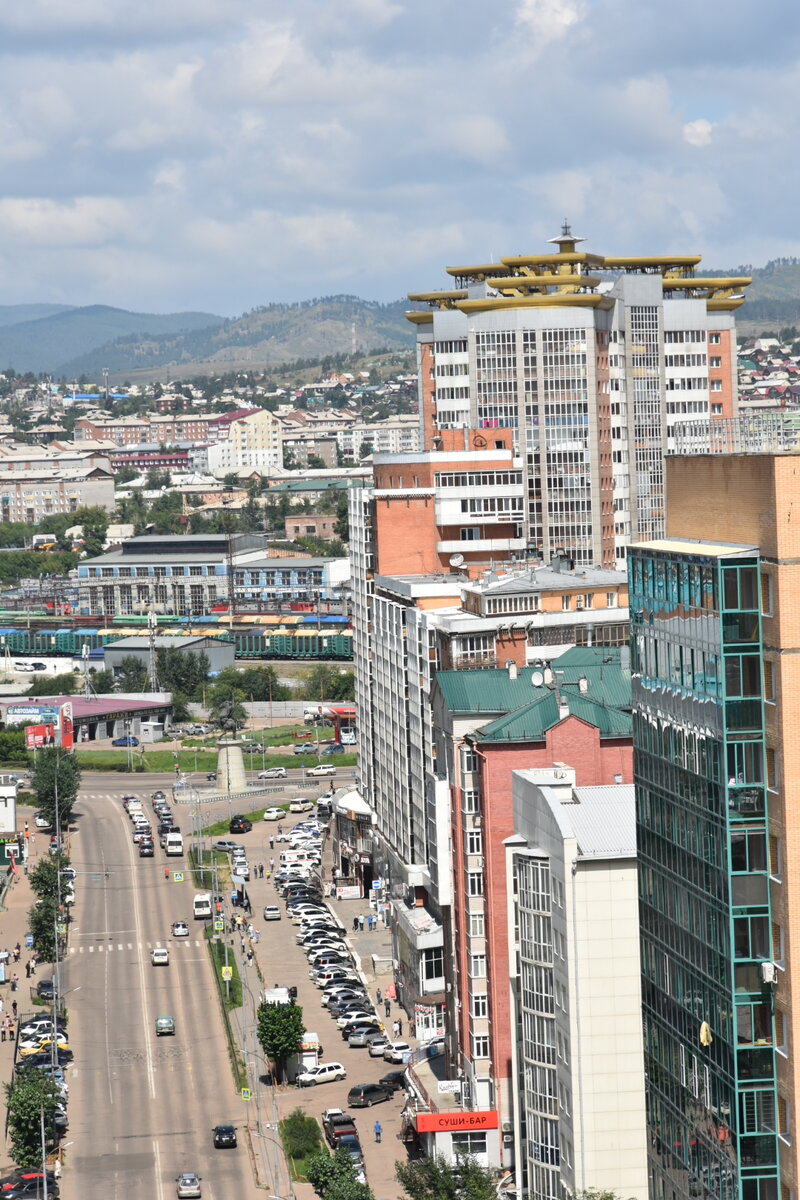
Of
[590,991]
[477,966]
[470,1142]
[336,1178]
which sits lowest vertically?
[336,1178]

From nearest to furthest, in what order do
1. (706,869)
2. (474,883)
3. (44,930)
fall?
(706,869) < (474,883) < (44,930)

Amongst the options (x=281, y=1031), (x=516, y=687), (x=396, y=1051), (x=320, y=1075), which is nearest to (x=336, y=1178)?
(x=281, y=1031)

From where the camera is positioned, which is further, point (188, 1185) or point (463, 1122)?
point (188, 1185)

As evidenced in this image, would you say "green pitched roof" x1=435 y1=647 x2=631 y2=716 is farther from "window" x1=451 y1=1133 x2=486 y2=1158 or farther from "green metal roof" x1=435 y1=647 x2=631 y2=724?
"window" x1=451 y1=1133 x2=486 y2=1158

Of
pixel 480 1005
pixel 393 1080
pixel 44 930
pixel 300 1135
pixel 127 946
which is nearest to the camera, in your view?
pixel 480 1005

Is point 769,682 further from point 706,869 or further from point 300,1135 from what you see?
point 300,1135

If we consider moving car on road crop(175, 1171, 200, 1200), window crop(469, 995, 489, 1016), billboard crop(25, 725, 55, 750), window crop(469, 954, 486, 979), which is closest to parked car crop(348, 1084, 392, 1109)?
window crop(469, 995, 489, 1016)

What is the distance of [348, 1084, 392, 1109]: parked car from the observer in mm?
87250

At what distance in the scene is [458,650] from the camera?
299 feet

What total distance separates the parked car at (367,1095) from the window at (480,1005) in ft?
31.8

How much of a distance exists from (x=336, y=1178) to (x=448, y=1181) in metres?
5.44

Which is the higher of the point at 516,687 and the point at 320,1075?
the point at 516,687

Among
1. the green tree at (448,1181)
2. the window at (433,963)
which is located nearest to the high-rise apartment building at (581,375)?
the window at (433,963)

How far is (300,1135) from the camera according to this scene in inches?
3238
